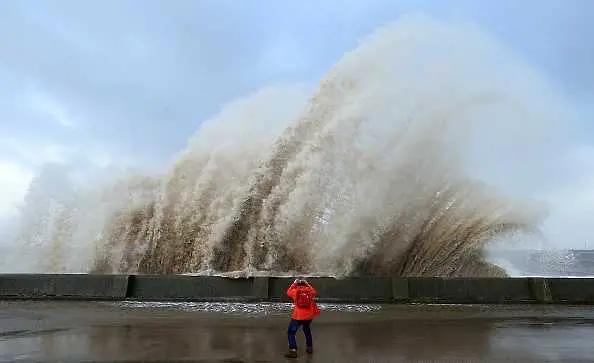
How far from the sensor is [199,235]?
13367 mm

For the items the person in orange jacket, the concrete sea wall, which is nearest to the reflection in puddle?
the concrete sea wall

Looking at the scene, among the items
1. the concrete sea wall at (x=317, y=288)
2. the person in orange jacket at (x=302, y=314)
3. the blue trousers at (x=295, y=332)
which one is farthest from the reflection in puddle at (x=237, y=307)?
the blue trousers at (x=295, y=332)

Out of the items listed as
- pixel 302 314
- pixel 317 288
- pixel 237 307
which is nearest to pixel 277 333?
pixel 302 314

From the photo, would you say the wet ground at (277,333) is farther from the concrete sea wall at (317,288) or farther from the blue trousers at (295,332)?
the concrete sea wall at (317,288)

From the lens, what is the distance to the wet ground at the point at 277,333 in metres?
5.81

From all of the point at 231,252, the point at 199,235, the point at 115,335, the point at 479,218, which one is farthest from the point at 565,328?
the point at 199,235

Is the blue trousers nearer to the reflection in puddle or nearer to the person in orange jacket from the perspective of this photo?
the person in orange jacket

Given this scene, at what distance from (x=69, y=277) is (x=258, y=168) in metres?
5.08

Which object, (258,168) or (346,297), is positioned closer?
(346,297)

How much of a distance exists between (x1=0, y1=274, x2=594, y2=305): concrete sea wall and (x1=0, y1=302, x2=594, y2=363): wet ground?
0.42 metres

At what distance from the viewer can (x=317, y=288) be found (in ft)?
34.6

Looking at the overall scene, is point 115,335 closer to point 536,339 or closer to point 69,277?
point 69,277

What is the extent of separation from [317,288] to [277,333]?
335 centimetres

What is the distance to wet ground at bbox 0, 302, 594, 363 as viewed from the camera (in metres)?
5.81
